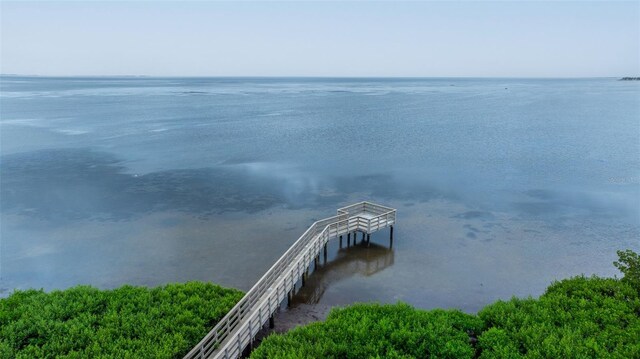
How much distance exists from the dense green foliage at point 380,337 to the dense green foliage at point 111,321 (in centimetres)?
356

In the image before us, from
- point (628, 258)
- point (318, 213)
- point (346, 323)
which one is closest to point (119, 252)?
point (318, 213)

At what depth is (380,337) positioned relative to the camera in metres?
17.2

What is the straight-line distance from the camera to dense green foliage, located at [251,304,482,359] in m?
16.2

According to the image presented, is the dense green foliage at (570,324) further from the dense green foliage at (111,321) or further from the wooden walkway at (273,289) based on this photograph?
the dense green foliage at (111,321)

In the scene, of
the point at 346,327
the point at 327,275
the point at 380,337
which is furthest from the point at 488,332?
the point at 327,275

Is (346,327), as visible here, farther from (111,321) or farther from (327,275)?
(327,275)

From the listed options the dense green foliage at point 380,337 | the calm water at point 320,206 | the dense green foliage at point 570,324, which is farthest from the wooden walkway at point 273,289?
the dense green foliage at point 570,324

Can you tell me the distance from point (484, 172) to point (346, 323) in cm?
4081

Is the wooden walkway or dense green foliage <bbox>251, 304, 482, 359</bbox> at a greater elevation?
dense green foliage <bbox>251, 304, 482, 359</bbox>

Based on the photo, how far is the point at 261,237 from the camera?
33.2 meters

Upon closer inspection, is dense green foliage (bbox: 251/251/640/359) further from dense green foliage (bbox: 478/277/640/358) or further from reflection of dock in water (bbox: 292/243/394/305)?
reflection of dock in water (bbox: 292/243/394/305)

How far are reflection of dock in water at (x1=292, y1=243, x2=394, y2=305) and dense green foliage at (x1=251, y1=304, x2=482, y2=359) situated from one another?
24.5 feet

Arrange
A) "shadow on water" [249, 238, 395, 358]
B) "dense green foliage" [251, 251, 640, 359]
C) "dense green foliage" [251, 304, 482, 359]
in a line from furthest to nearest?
1. "shadow on water" [249, 238, 395, 358]
2. "dense green foliage" [251, 304, 482, 359]
3. "dense green foliage" [251, 251, 640, 359]

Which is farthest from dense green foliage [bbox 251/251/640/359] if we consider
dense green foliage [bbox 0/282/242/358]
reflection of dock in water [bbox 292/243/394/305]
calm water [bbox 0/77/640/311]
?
reflection of dock in water [bbox 292/243/394/305]
